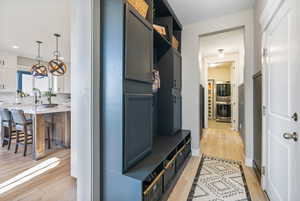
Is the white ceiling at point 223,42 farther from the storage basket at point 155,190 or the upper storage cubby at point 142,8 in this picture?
the storage basket at point 155,190

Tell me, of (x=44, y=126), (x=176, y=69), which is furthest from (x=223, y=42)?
(x=44, y=126)

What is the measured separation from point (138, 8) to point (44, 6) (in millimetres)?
2235

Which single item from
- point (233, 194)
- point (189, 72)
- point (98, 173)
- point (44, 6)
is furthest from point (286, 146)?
point (44, 6)

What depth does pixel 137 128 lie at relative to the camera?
1630mm

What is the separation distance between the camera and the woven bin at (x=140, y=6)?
1630mm

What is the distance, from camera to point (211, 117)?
7.93 metres

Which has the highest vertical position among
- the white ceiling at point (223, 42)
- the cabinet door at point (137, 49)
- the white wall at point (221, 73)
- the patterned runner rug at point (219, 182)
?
the white ceiling at point (223, 42)

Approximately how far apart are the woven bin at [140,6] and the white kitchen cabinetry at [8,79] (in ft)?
21.0

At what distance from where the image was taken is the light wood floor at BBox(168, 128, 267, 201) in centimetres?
192

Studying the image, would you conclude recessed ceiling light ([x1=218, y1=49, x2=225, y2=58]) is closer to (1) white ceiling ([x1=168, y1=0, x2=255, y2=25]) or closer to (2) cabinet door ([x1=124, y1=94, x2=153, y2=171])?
(1) white ceiling ([x1=168, y1=0, x2=255, y2=25])

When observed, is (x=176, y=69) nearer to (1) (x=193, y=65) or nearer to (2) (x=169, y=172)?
(1) (x=193, y=65)

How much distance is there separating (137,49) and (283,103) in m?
1.47

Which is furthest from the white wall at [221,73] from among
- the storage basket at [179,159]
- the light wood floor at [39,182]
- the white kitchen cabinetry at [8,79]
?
the white kitchen cabinetry at [8,79]

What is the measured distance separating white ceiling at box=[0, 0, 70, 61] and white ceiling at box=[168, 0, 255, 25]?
6.53 ft
